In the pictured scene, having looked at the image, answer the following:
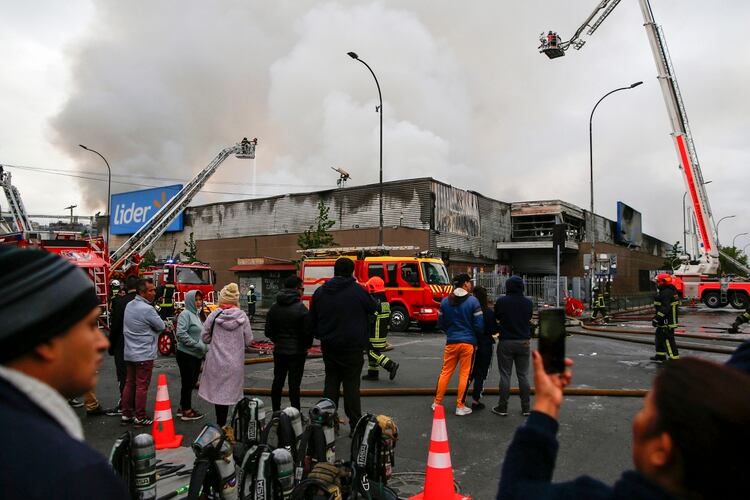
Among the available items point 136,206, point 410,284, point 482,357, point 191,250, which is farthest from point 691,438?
point 136,206

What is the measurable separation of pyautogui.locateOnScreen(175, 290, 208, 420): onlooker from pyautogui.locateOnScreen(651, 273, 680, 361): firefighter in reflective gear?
316 inches

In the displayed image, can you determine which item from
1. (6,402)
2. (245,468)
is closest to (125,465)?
(245,468)

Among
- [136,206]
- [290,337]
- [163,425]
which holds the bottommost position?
[163,425]

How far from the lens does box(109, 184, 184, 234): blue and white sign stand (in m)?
47.3

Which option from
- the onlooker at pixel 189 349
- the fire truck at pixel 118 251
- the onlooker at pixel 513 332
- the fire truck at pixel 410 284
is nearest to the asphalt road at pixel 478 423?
the onlooker at pixel 189 349

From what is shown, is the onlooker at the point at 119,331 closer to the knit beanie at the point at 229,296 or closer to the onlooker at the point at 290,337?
the knit beanie at the point at 229,296

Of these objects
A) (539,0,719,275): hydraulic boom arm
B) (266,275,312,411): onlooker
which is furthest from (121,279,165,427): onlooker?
(539,0,719,275): hydraulic boom arm

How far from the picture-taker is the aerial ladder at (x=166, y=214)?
A: 22609 millimetres

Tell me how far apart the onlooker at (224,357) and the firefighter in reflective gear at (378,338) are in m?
3.27

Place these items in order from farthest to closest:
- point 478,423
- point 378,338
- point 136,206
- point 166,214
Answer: point 136,206 < point 166,214 < point 378,338 < point 478,423

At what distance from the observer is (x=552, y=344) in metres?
1.73

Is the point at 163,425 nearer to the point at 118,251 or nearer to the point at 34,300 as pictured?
the point at 34,300

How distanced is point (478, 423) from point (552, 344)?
509 centimetres

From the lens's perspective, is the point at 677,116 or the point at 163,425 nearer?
the point at 163,425
